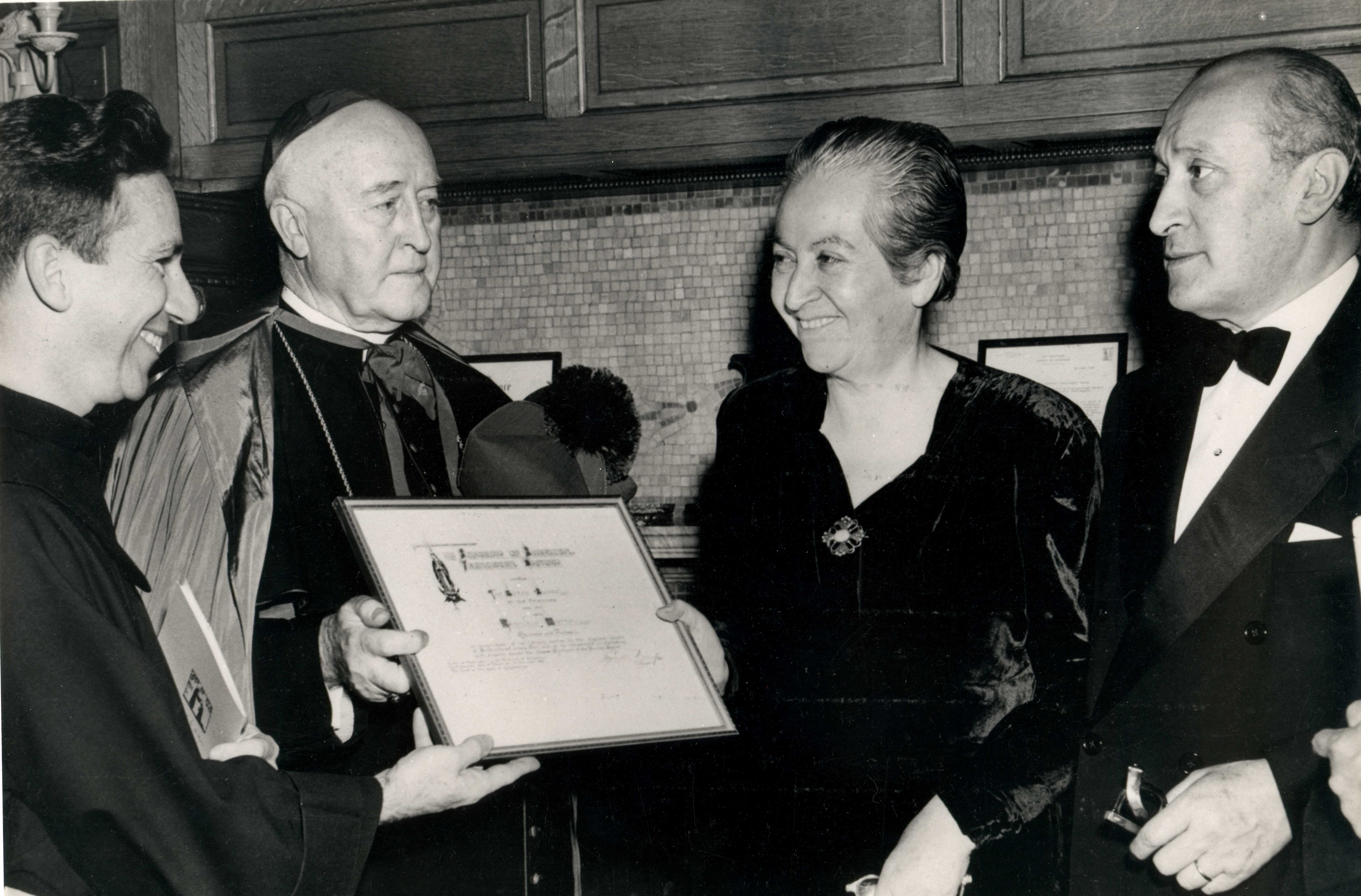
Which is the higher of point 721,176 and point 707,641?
point 721,176

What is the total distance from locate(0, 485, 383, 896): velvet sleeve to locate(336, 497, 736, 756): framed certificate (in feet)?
0.65

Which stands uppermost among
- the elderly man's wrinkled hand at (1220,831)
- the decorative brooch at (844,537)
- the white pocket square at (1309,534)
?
the white pocket square at (1309,534)

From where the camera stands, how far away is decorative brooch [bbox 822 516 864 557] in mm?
1318

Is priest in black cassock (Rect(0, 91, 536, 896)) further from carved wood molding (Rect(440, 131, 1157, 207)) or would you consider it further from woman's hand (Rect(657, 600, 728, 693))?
carved wood molding (Rect(440, 131, 1157, 207))

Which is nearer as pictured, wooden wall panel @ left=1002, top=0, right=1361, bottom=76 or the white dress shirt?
the white dress shirt

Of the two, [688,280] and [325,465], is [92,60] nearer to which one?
[688,280]

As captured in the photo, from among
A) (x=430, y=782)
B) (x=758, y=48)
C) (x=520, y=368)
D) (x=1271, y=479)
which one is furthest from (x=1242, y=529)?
(x=520, y=368)

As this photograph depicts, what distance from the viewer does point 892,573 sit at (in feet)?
4.29

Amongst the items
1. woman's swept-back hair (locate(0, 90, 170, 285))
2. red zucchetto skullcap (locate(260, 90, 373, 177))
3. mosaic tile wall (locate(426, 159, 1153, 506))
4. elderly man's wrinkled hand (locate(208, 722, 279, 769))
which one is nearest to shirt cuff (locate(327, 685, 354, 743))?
elderly man's wrinkled hand (locate(208, 722, 279, 769))

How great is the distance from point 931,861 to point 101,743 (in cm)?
75

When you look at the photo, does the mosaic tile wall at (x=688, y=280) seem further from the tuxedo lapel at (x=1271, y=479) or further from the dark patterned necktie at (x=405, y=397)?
the tuxedo lapel at (x=1271, y=479)

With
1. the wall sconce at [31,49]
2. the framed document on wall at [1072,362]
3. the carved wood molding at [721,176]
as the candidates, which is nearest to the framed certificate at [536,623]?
the carved wood molding at [721,176]

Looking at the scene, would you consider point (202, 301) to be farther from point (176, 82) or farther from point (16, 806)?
point (16, 806)

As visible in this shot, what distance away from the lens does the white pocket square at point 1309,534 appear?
1.20 meters
